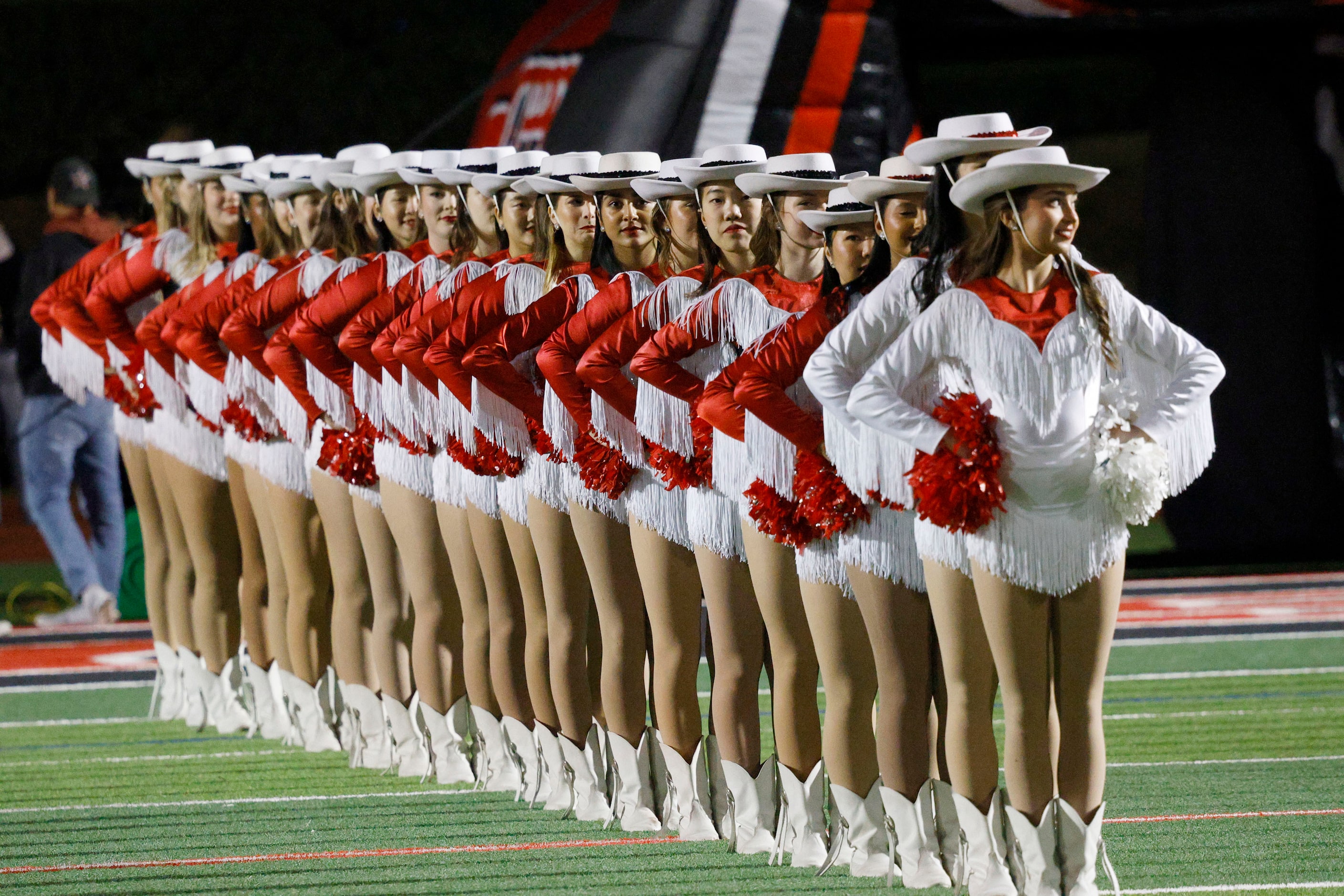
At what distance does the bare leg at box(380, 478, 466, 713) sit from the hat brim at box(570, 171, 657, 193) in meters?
1.17

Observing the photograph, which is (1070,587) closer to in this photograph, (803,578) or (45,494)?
(803,578)

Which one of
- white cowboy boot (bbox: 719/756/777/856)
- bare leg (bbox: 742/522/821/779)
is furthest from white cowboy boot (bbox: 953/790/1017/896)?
white cowboy boot (bbox: 719/756/777/856)

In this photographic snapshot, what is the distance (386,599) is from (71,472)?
12.9ft

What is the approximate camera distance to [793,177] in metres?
4.72

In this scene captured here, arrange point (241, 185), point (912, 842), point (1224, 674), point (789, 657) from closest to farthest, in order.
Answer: point (912, 842), point (789, 657), point (241, 185), point (1224, 674)

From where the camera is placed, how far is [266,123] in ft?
52.0

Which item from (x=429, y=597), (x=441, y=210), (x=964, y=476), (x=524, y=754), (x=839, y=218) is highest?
(x=839, y=218)

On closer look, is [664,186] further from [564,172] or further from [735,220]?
[564,172]

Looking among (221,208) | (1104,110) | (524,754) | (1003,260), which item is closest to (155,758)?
(524,754)

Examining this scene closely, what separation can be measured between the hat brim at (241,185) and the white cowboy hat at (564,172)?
1.62m

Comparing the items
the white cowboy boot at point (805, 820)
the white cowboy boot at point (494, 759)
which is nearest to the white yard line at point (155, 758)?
the white cowboy boot at point (494, 759)

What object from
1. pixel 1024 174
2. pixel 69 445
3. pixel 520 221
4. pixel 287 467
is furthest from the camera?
pixel 69 445

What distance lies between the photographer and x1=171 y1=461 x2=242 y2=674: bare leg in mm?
7199

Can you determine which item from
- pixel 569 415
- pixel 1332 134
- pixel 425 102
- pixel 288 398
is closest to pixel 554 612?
pixel 569 415
